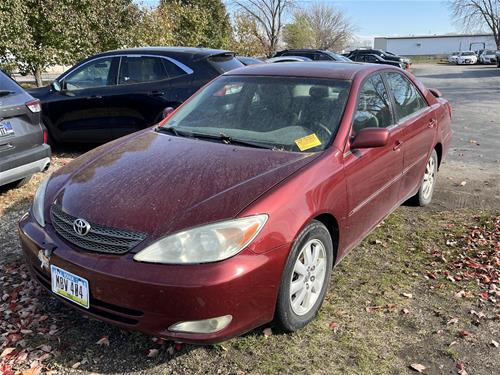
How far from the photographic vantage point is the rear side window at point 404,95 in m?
4.24

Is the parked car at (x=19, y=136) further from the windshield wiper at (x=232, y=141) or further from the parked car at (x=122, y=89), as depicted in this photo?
the windshield wiper at (x=232, y=141)

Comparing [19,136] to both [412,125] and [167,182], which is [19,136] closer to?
[167,182]

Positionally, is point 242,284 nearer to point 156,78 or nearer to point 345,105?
point 345,105

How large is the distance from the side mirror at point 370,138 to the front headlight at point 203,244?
118 cm

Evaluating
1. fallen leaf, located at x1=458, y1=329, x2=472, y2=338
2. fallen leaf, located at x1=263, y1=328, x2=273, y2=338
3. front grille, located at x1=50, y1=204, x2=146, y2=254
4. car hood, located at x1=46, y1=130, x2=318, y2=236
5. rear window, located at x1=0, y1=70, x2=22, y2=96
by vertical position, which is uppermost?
rear window, located at x1=0, y1=70, x2=22, y2=96

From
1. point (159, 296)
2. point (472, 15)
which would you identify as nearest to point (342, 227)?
point (159, 296)

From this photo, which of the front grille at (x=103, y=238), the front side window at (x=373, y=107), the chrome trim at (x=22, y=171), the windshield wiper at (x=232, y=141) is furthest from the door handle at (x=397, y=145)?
the chrome trim at (x=22, y=171)

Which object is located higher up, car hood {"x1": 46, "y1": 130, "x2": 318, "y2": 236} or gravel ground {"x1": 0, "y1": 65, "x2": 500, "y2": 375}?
car hood {"x1": 46, "y1": 130, "x2": 318, "y2": 236}

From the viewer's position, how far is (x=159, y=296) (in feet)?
7.58

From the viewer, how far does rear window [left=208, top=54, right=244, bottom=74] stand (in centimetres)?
676

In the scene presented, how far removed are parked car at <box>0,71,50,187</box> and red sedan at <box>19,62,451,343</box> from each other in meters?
1.63

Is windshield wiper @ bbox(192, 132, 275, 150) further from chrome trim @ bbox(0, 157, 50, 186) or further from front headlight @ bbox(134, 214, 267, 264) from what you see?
chrome trim @ bbox(0, 157, 50, 186)

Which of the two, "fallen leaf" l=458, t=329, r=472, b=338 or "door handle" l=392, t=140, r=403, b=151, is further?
"door handle" l=392, t=140, r=403, b=151

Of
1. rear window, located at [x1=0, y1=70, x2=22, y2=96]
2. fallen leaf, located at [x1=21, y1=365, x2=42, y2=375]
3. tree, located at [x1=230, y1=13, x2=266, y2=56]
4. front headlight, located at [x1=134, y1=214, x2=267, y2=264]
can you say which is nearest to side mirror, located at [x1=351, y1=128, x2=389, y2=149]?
front headlight, located at [x1=134, y1=214, x2=267, y2=264]
